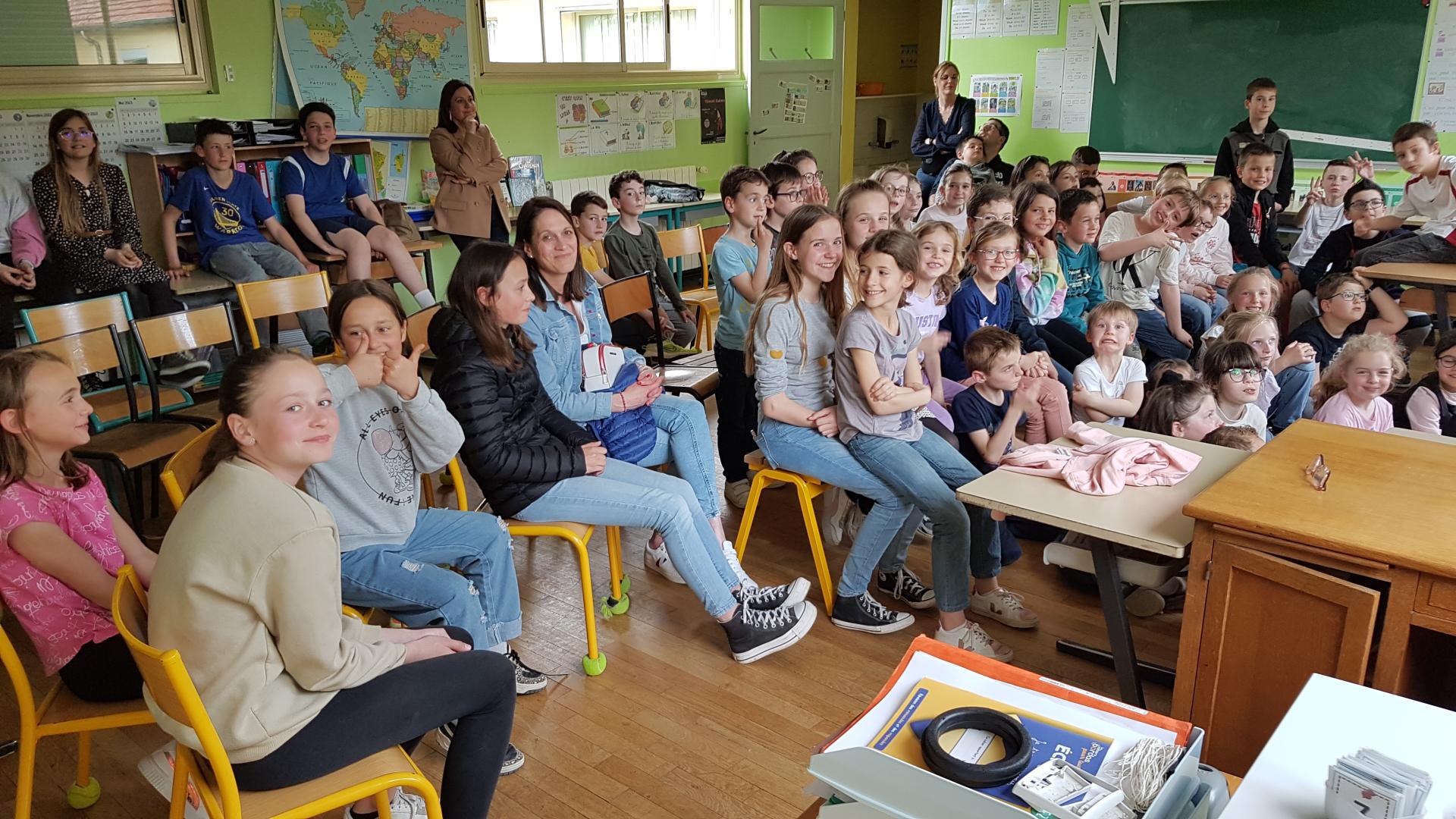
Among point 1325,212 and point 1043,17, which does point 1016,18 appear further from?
point 1325,212

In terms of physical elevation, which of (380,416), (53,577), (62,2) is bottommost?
(53,577)

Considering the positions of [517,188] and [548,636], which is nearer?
[548,636]

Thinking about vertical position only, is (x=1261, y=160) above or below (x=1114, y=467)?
→ above

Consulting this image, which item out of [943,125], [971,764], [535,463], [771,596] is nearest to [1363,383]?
[771,596]

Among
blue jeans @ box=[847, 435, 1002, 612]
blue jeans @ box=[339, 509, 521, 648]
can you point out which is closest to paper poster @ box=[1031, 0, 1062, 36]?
blue jeans @ box=[847, 435, 1002, 612]

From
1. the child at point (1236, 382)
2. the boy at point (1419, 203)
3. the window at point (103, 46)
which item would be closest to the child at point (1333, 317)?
the child at point (1236, 382)

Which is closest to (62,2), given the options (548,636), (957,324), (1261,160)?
(548,636)

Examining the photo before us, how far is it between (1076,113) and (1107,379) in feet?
18.3

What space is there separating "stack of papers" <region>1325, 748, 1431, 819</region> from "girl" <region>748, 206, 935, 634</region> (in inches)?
70.3

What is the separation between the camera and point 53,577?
193cm

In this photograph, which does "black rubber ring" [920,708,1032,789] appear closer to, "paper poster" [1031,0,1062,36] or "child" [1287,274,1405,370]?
"child" [1287,274,1405,370]

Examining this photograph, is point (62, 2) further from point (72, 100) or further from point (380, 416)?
point (380, 416)

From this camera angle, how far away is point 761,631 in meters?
2.79

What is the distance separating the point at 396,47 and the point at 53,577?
16.5 ft
